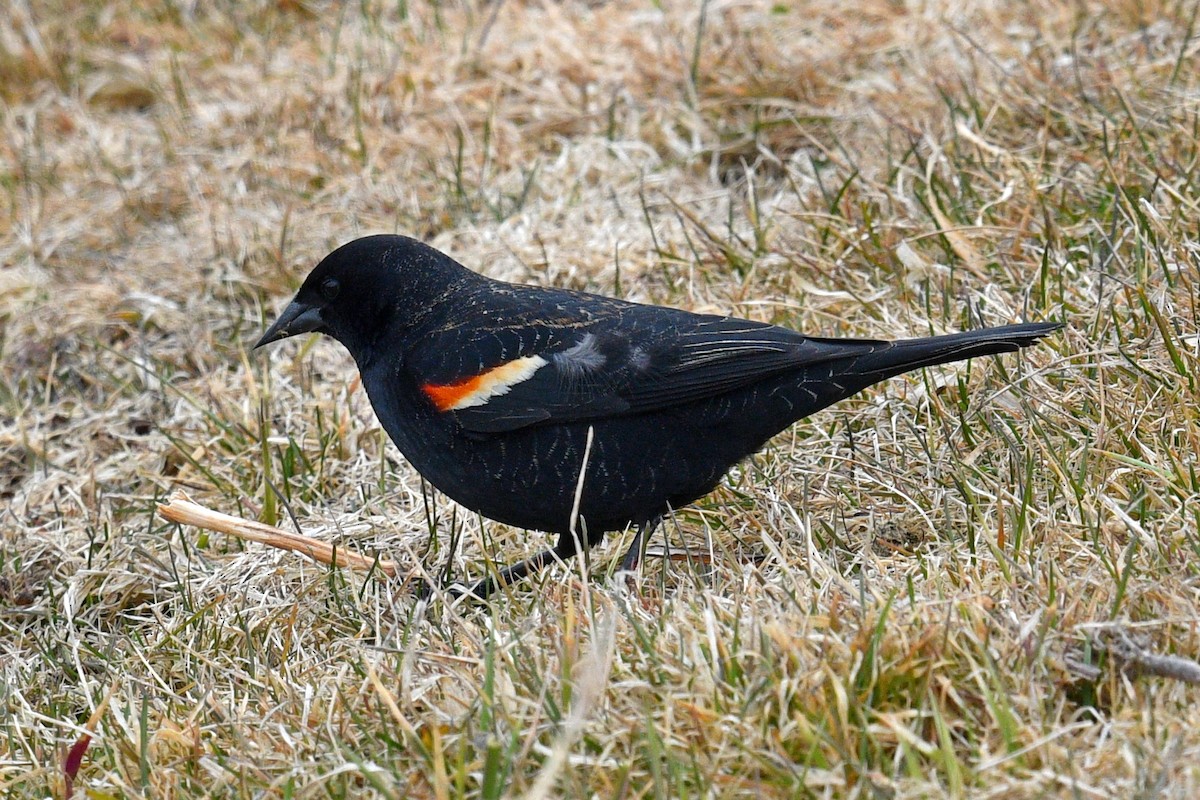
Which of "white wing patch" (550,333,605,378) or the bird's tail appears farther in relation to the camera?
"white wing patch" (550,333,605,378)

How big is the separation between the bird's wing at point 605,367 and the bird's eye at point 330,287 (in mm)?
600

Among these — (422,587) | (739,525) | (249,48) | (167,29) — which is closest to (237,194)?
(249,48)

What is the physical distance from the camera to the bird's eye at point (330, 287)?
13.6 feet

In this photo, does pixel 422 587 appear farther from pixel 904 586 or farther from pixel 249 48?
pixel 249 48

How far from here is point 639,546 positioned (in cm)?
373

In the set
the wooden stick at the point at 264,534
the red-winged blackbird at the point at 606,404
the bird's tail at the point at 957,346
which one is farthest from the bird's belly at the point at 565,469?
the bird's tail at the point at 957,346

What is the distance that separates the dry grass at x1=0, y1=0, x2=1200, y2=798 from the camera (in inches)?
106

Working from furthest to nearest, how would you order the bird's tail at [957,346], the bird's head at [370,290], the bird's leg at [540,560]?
the bird's head at [370,290] → the bird's leg at [540,560] → the bird's tail at [957,346]

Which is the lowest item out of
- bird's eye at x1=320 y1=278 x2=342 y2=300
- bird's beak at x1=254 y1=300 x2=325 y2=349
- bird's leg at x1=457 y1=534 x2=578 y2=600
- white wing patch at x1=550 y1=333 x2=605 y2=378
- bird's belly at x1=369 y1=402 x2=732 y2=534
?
bird's leg at x1=457 y1=534 x2=578 y2=600

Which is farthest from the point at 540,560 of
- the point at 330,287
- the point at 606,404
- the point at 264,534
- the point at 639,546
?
the point at 330,287

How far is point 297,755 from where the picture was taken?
286 centimetres

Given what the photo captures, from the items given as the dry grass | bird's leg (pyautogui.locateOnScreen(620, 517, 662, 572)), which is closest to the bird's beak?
the dry grass

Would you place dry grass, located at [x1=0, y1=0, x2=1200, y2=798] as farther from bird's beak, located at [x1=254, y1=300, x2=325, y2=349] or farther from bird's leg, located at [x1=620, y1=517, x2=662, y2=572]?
bird's beak, located at [x1=254, y1=300, x2=325, y2=349]

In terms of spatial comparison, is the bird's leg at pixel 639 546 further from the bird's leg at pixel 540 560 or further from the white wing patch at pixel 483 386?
the white wing patch at pixel 483 386
